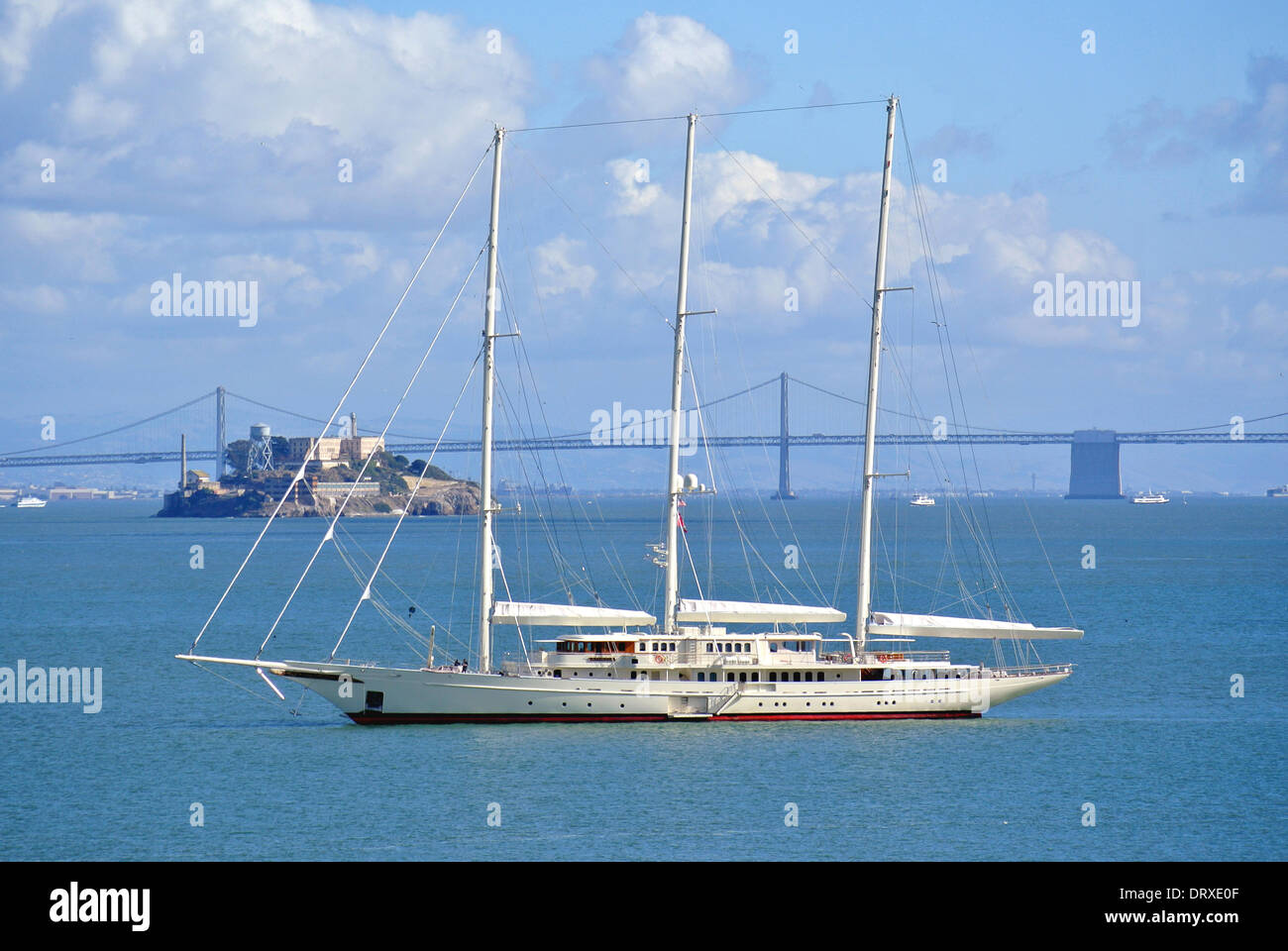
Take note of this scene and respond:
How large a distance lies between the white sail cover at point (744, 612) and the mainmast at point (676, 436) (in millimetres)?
379

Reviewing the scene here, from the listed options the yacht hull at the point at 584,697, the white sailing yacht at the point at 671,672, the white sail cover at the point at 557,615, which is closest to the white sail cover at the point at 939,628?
the white sailing yacht at the point at 671,672

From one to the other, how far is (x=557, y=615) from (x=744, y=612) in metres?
4.43

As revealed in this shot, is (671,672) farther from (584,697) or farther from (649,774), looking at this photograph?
(649,774)

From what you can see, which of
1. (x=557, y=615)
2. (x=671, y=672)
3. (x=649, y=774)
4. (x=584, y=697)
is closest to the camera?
(x=649, y=774)

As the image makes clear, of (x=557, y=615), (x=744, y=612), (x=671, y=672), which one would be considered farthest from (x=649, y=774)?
(x=744, y=612)

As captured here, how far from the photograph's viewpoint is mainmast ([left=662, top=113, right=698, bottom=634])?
38406mm

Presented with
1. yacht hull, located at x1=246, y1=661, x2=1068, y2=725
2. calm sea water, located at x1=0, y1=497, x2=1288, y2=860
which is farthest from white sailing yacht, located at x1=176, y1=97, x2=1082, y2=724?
calm sea water, located at x1=0, y1=497, x2=1288, y2=860

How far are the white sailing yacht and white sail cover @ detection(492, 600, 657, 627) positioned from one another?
0.11 ft

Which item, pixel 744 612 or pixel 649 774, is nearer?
pixel 649 774

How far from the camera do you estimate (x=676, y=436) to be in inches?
1532

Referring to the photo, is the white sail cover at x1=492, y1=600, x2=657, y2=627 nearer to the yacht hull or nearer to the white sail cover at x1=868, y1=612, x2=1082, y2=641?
the yacht hull

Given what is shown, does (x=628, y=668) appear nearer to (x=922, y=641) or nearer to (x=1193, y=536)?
(x=922, y=641)

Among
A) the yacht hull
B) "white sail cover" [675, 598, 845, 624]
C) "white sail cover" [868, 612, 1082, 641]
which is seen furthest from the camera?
"white sail cover" [868, 612, 1082, 641]

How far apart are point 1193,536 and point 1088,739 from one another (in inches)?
4996
